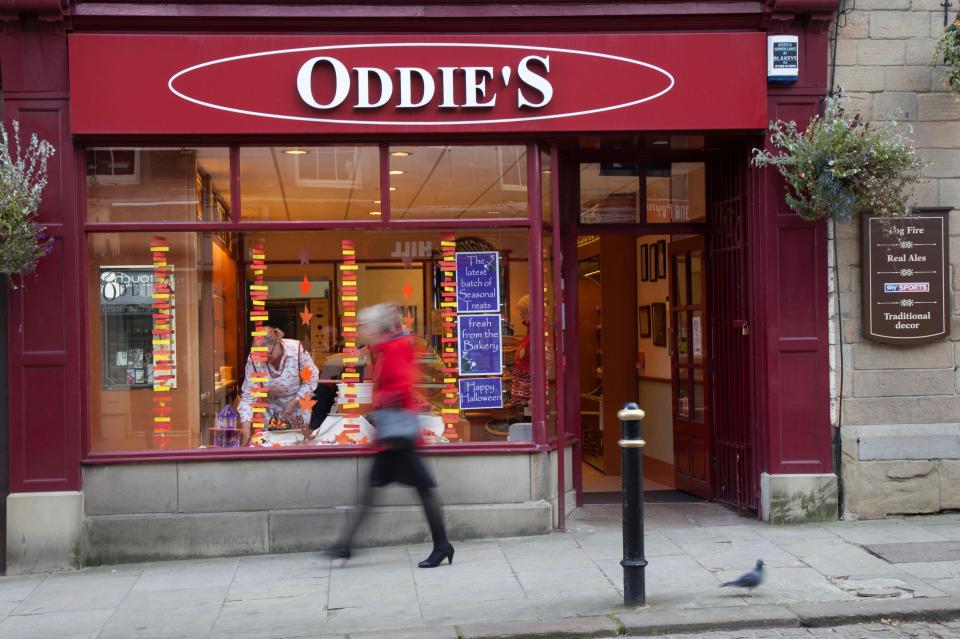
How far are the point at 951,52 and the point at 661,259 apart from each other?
3475mm

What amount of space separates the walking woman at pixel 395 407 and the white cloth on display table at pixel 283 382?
1649 millimetres

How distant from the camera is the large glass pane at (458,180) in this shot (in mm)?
8508

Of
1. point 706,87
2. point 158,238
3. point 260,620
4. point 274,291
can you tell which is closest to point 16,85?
point 158,238

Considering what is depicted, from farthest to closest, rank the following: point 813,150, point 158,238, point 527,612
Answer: point 158,238 < point 813,150 < point 527,612

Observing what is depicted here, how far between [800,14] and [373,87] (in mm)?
3598

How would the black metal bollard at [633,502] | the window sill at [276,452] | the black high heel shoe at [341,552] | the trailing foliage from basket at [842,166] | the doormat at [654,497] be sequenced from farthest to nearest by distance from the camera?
the doormat at [654,497] → the window sill at [276,452] → the trailing foliage from basket at [842,166] → the black high heel shoe at [341,552] → the black metal bollard at [633,502]

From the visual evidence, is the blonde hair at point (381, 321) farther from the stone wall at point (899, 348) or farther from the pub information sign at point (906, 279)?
the pub information sign at point (906, 279)

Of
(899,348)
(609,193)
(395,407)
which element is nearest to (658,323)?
(609,193)

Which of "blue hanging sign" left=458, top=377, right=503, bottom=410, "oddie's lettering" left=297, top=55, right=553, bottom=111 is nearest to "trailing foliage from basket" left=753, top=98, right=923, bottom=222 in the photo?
"oddie's lettering" left=297, top=55, right=553, bottom=111

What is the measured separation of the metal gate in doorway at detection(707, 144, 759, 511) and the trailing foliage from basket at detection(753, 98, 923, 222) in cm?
64

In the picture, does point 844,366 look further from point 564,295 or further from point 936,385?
point 564,295

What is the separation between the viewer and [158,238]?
8438 millimetres

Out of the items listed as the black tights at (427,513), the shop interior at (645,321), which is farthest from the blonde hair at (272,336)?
the shop interior at (645,321)

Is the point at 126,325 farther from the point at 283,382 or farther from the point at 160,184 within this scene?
the point at 283,382
